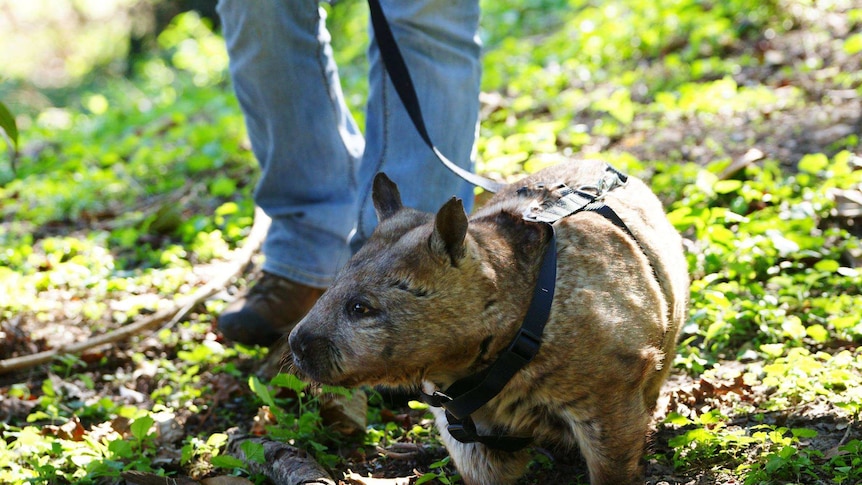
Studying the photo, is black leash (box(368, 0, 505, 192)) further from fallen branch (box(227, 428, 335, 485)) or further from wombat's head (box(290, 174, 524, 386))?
fallen branch (box(227, 428, 335, 485))

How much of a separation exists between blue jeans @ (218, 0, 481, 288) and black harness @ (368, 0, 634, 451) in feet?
0.87

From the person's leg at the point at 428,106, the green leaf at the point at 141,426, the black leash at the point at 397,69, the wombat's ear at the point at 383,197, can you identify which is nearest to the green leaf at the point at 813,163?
the person's leg at the point at 428,106

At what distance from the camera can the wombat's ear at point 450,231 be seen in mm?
2574

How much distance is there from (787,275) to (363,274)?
2475 mm

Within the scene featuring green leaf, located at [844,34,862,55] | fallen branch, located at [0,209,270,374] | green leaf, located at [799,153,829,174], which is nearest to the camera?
fallen branch, located at [0,209,270,374]

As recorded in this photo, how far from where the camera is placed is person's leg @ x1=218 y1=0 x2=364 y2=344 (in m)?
3.97

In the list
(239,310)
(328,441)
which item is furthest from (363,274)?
(239,310)

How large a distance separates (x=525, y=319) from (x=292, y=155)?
1852 mm

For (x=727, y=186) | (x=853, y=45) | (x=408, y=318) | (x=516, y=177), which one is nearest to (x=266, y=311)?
(x=408, y=318)

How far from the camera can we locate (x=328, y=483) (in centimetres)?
289

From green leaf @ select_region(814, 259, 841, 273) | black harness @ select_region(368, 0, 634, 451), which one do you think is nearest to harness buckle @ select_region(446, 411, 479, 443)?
black harness @ select_region(368, 0, 634, 451)

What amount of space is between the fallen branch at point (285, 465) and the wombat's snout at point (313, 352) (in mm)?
424

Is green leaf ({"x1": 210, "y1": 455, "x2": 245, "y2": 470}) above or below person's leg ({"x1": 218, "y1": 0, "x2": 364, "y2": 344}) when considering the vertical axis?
below

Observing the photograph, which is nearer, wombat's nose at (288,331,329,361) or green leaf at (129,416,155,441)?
wombat's nose at (288,331,329,361)
